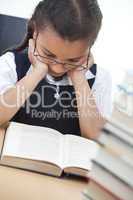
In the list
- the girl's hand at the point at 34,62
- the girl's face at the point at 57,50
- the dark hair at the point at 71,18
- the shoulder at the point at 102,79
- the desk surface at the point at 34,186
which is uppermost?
the dark hair at the point at 71,18

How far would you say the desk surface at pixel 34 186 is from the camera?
2.45ft

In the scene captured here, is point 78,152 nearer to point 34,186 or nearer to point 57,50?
point 34,186

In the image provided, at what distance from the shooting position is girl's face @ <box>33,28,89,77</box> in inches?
44.9

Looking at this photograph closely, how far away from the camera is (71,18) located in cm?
113

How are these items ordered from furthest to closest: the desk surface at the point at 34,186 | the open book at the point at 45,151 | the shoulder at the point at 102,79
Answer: the shoulder at the point at 102,79 → the open book at the point at 45,151 → the desk surface at the point at 34,186

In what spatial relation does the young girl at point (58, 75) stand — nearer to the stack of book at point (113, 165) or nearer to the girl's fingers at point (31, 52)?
the girl's fingers at point (31, 52)

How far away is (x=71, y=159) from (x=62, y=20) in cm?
45

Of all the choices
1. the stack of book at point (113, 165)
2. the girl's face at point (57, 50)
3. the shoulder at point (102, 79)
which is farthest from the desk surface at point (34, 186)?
the shoulder at point (102, 79)

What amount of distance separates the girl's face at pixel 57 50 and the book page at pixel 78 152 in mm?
272

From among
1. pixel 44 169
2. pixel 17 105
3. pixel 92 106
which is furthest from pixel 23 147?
pixel 92 106

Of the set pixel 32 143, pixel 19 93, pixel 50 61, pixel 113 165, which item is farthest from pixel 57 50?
pixel 113 165

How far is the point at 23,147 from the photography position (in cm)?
91

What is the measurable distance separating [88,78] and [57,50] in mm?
287

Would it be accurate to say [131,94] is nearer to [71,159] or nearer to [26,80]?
[71,159]
